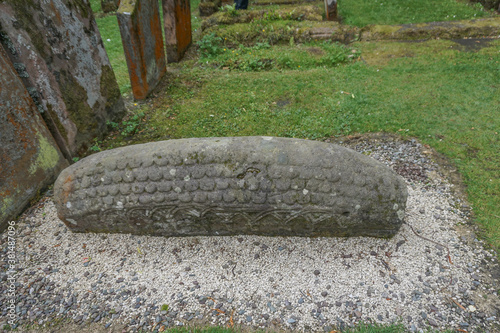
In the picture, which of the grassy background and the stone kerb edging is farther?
the stone kerb edging

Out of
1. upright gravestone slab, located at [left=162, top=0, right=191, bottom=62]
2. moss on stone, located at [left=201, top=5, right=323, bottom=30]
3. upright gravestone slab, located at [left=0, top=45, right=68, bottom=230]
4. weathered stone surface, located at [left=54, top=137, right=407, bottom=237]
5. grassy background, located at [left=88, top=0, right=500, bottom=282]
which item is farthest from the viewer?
moss on stone, located at [left=201, top=5, right=323, bottom=30]

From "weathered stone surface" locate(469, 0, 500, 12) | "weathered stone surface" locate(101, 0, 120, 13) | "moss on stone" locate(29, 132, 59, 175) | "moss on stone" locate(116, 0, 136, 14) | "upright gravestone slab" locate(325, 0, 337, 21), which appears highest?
"moss on stone" locate(116, 0, 136, 14)

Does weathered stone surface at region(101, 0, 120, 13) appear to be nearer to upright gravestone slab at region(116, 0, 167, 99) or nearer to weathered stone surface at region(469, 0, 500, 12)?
upright gravestone slab at region(116, 0, 167, 99)

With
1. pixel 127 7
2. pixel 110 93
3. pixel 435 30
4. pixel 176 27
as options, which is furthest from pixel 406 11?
pixel 110 93

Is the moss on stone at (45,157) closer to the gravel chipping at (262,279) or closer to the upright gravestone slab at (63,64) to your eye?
the upright gravestone slab at (63,64)

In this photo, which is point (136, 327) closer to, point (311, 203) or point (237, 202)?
point (237, 202)

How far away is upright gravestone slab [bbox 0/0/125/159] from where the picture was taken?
3352 mm

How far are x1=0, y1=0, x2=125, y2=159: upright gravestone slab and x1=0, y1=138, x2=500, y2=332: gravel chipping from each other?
1485 millimetres

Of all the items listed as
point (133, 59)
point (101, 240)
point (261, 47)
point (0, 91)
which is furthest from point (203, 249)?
point (261, 47)

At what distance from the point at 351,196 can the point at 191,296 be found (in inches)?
67.4

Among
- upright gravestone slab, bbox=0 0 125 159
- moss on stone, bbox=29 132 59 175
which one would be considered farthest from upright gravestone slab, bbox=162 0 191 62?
moss on stone, bbox=29 132 59 175

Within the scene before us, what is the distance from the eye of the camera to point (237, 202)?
2.72 m

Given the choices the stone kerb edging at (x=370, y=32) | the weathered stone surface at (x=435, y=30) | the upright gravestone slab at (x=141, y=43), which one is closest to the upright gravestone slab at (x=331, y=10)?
the stone kerb edging at (x=370, y=32)

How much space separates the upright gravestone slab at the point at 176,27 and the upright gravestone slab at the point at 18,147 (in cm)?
395
